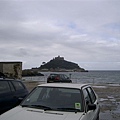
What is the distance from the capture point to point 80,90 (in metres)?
6.24

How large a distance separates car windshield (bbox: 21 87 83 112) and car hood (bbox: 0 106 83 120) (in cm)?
23

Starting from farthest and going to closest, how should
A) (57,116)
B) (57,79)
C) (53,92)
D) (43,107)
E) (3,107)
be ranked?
(57,79)
(3,107)
(53,92)
(43,107)
(57,116)

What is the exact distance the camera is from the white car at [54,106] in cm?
520

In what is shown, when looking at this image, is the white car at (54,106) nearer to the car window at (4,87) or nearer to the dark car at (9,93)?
the dark car at (9,93)

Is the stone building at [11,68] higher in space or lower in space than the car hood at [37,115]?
higher

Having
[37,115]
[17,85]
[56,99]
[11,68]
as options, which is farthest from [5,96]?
[11,68]

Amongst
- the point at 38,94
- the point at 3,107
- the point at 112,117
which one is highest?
the point at 38,94

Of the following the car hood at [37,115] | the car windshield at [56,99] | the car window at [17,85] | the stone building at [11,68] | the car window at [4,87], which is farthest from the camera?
the stone building at [11,68]

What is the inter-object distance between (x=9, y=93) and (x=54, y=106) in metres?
3.27

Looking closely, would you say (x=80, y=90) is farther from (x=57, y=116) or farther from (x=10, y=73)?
(x=10, y=73)

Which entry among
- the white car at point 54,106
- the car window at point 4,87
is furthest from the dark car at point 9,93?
the white car at point 54,106

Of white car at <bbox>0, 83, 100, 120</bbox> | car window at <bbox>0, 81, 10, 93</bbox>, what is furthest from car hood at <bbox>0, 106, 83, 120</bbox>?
car window at <bbox>0, 81, 10, 93</bbox>

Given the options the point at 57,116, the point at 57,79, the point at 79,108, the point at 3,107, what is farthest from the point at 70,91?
the point at 57,79

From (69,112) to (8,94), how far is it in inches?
141
